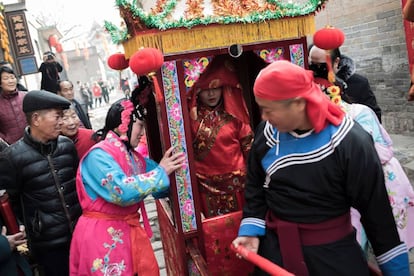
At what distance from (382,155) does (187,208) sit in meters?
1.32

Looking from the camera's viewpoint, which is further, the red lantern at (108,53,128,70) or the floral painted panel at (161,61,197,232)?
the red lantern at (108,53,128,70)

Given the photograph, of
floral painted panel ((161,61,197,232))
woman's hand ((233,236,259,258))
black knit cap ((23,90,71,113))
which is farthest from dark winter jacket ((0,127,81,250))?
woman's hand ((233,236,259,258))

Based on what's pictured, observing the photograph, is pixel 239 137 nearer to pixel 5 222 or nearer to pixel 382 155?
pixel 382 155

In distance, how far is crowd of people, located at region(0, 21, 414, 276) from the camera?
1611mm

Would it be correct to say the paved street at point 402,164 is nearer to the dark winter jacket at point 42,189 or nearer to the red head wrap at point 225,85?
the dark winter jacket at point 42,189

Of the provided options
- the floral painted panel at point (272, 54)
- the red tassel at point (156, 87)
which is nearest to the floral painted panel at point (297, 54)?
the floral painted panel at point (272, 54)

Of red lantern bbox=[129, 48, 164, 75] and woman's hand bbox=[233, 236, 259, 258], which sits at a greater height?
red lantern bbox=[129, 48, 164, 75]

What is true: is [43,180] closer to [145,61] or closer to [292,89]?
[145,61]

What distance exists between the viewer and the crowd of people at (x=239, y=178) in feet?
5.29

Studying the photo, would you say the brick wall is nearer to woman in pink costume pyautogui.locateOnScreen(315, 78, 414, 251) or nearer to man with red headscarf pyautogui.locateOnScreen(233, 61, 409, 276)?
woman in pink costume pyautogui.locateOnScreen(315, 78, 414, 251)

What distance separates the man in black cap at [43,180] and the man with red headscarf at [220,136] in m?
0.97

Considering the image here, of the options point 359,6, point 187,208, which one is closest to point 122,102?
point 187,208

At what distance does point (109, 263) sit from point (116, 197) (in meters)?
0.46

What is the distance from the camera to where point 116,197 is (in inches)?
92.4
